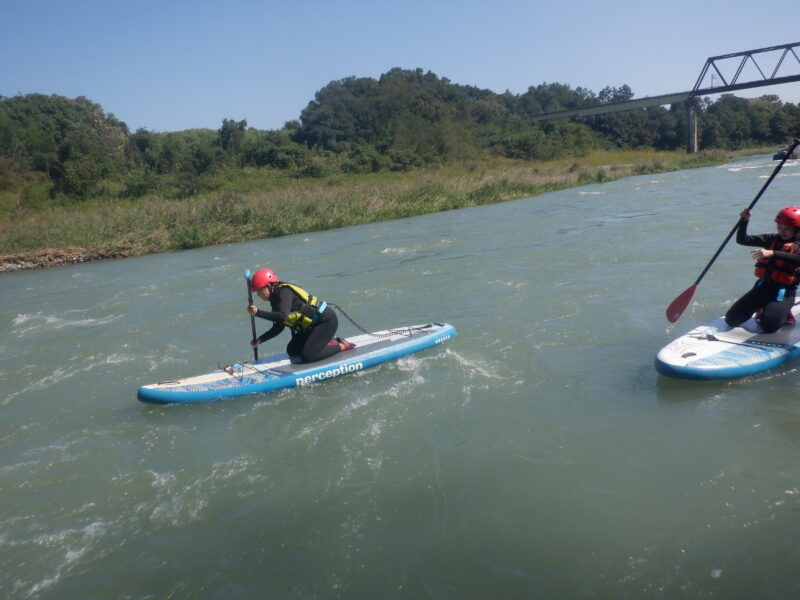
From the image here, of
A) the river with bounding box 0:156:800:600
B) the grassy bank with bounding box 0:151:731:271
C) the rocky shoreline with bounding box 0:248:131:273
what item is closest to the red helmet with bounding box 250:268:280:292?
the river with bounding box 0:156:800:600

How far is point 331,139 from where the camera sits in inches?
2008

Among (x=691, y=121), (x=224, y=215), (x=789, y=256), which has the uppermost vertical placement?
(x=691, y=121)

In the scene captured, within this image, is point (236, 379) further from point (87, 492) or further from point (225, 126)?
point (225, 126)

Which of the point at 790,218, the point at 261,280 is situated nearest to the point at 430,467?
the point at 261,280

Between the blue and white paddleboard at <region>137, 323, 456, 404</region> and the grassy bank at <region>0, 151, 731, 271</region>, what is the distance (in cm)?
1648

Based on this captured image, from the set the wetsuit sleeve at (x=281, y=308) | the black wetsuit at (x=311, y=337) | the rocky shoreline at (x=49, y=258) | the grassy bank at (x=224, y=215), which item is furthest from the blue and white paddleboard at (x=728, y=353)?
the rocky shoreline at (x=49, y=258)

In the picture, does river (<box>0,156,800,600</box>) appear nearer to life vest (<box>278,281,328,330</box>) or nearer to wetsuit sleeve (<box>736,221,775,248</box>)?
life vest (<box>278,281,328,330</box>)

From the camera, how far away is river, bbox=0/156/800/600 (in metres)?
3.68

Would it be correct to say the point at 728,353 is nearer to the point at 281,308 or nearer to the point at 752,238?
the point at 752,238

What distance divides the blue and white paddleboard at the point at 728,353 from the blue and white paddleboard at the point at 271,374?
→ 2.97m

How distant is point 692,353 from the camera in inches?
230

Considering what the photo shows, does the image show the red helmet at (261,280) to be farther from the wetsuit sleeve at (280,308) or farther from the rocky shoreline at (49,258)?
the rocky shoreline at (49,258)

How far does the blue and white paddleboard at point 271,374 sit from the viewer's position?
21.2ft

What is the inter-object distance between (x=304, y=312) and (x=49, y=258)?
58.1ft
